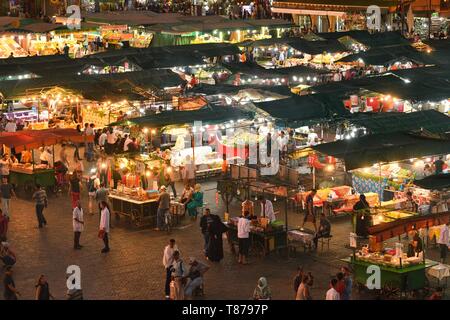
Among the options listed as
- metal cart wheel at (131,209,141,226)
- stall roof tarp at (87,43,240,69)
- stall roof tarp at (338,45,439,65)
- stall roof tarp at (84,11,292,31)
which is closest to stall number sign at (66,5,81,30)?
stall roof tarp at (84,11,292,31)

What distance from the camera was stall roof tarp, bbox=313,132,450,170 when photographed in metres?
25.2

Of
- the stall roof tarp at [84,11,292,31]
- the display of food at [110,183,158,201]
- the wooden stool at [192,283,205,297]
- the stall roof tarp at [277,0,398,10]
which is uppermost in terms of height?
the stall roof tarp at [277,0,398,10]

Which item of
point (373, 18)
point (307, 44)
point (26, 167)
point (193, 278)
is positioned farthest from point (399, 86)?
point (373, 18)

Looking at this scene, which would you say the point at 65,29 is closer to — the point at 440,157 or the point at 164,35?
the point at 164,35

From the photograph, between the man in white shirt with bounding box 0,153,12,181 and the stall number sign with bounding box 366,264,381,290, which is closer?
the stall number sign with bounding box 366,264,381,290

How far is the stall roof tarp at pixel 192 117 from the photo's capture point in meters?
30.1

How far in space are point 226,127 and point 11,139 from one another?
674 cm

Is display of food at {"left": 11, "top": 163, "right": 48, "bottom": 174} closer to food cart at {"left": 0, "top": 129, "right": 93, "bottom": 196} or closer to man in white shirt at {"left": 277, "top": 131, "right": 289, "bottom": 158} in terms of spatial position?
food cart at {"left": 0, "top": 129, "right": 93, "bottom": 196}

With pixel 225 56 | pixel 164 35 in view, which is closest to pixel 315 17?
pixel 164 35

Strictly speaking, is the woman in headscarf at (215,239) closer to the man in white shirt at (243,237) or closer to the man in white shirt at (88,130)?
the man in white shirt at (243,237)

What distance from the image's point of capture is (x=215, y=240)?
861 inches

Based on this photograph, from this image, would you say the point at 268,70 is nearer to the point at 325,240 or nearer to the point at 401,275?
the point at 325,240

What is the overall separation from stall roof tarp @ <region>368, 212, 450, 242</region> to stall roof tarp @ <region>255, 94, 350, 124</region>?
10.9 metres

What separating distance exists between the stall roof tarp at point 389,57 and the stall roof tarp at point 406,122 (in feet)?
41.9
